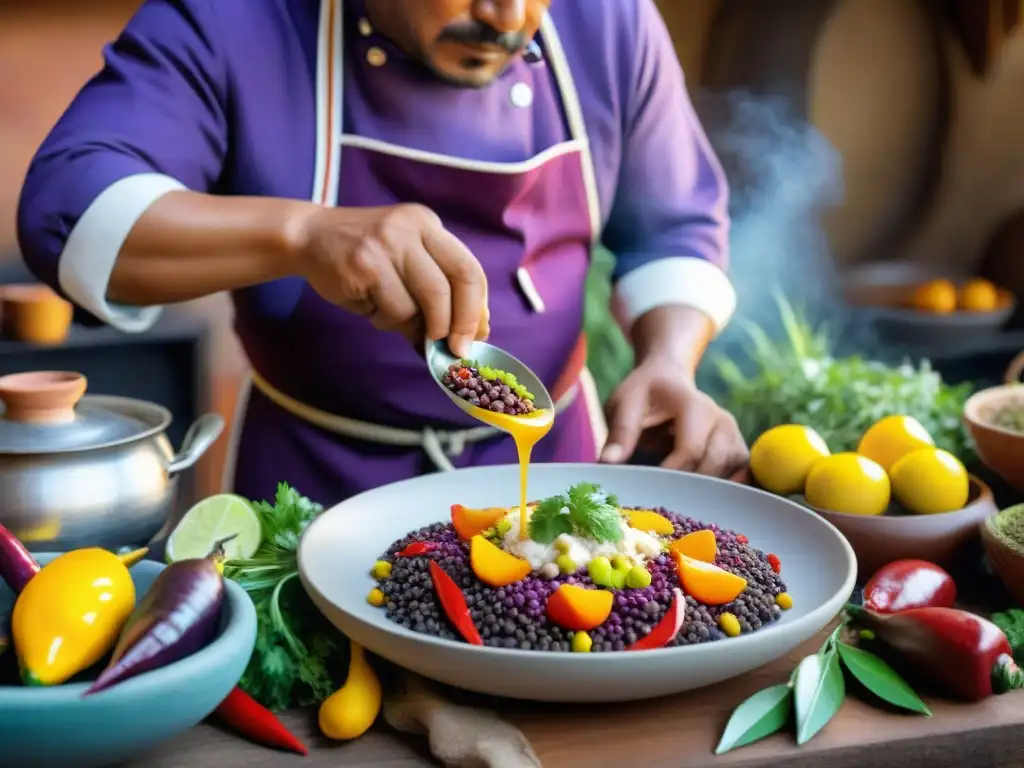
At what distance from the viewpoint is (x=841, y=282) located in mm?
3146

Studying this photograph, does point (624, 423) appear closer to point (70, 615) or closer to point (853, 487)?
point (853, 487)

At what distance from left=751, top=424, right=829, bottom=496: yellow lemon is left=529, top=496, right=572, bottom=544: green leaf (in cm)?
36

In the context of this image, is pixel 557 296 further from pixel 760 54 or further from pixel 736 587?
pixel 760 54

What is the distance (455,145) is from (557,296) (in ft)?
0.93

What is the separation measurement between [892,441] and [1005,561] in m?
0.25

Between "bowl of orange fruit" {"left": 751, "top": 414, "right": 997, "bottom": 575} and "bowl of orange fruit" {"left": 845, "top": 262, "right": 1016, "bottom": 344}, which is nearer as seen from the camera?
"bowl of orange fruit" {"left": 751, "top": 414, "right": 997, "bottom": 575}

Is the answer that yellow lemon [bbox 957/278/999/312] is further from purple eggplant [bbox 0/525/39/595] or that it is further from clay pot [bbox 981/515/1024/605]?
purple eggplant [bbox 0/525/39/595]

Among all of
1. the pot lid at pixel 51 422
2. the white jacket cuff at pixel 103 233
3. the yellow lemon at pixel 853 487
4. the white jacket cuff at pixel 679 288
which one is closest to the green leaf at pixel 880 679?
the yellow lemon at pixel 853 487

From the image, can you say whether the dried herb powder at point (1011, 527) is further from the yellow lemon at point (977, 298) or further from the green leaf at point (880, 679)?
the yellow lemon at point (977, 298)

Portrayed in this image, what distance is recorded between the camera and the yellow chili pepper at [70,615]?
2.13 feet

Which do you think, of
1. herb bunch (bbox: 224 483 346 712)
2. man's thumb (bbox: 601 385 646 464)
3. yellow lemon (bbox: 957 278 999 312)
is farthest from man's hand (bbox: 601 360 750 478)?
yellow lemon (bbox: 957 278 999 312)

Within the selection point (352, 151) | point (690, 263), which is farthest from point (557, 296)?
point (352, 151)

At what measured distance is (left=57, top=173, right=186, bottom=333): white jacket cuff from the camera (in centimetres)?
121

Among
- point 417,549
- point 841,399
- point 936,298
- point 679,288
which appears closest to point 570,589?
point 417,549
